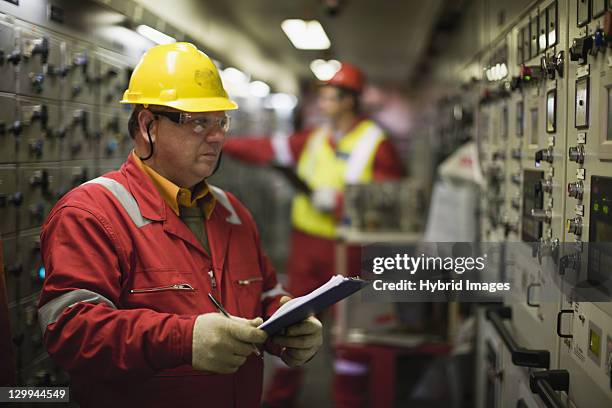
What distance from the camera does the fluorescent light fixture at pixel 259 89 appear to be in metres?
5.65

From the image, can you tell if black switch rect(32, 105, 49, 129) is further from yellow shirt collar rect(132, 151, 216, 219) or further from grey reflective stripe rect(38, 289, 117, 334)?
grey reflective stripe rect(38, 289, 117, 334)

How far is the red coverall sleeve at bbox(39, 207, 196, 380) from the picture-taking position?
5.31 feet

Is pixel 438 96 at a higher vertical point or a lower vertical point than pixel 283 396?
higher

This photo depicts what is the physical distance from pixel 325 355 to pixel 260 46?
263 cm

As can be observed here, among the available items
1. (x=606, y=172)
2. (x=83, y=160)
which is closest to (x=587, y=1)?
(x=606, y=172)

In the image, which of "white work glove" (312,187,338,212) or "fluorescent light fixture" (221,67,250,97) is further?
"white work glove" (312,187,338,212)

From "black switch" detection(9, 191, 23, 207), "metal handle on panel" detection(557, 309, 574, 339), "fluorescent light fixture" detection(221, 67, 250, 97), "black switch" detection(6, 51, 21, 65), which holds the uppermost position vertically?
"fluorescent light fixture" detection(221, 67, 250, 97)

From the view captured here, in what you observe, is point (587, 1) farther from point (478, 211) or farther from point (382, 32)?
point (382, 32)

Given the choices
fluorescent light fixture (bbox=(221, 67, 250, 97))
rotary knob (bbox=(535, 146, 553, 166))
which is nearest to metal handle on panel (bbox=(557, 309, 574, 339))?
rotary knob (bbox=(535, 146, 553, 166))

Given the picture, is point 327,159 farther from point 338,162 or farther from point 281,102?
point 281,102

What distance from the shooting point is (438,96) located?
6023 millimetres

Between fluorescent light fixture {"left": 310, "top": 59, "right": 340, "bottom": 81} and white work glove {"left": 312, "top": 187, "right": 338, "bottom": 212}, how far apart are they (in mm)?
2212

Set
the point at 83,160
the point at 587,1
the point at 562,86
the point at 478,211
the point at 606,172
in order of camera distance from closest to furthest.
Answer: the point at 606,172, the point at 587,1, the point at 562,86, the point at 83,160, the point at 478,211

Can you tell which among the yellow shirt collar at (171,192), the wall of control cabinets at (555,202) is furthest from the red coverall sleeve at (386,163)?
the yellow shirt collar at (171,192)
